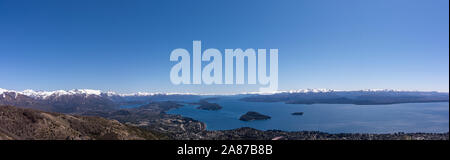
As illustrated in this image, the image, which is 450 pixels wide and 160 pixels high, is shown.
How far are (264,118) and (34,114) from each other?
103 m

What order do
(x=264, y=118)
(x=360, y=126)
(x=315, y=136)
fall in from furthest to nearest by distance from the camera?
1. (x=264, y=118)
2. (x=360, y=126)
3. (x=315, y=136)

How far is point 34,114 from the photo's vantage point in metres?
30.8
